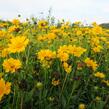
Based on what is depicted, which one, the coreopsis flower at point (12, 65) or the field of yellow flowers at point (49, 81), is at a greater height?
the coreopsis flower at point (12, 65)

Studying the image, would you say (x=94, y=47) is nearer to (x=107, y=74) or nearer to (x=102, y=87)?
(x=107, y=74)

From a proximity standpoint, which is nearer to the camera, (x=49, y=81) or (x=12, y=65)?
(x=12, y=65)

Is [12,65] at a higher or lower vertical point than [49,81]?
higher

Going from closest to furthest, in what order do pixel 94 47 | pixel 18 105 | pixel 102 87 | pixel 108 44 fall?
pixel 18 105 → pixel 102 87 → pixel 94 47 → pixel 108 44

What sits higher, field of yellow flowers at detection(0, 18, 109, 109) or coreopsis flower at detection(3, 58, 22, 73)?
coreopsis flower at detection(3, 58, 22, 73)

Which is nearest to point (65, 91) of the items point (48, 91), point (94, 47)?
point (48, 91)

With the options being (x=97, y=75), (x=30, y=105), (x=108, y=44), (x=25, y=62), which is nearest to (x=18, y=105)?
(x=30, y=105)

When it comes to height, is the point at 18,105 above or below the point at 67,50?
below

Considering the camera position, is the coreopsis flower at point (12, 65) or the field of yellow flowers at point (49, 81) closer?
the coreopsis flower at point (12, 65)

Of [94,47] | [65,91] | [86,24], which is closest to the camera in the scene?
[65,91]

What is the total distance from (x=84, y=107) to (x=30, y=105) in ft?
1.12

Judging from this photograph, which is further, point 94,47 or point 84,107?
point 94,47

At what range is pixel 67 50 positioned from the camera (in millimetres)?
2561

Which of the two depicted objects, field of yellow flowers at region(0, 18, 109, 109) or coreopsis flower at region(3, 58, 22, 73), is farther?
field of yellow flowers at region(0, 18, 109, 109)
